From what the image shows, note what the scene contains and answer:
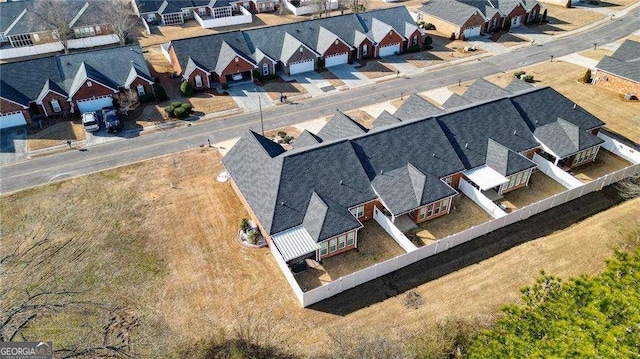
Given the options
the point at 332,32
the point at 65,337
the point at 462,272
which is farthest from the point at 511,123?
the point at 65,337

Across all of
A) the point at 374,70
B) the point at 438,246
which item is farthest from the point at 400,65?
the point at 438,246

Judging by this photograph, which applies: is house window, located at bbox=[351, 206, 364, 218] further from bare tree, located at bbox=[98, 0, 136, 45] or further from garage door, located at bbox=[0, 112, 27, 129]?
bare tree, located at bbox=[98, 0, 136, 45]

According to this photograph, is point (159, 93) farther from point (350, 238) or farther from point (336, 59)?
point (350, 238)

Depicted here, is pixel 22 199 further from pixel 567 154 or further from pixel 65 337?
pixel 567 154

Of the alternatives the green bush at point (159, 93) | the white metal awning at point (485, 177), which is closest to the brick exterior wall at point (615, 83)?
the white metal awning at point (485, 177)

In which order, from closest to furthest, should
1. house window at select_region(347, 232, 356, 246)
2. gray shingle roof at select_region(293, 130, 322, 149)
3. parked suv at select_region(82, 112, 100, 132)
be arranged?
house window at select_region(347, 232, 356, 246) < gray shingle roof at select_region(293, 130, 322, 149) < parked suv at select_region(82, 112, 100, 132)

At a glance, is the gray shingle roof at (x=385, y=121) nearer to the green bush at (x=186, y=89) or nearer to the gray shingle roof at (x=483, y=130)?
the gray shingle roof at (x=483, y=130)

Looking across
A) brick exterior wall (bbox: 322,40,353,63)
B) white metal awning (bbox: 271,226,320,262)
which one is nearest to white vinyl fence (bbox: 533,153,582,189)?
white metal awning (bbox: 271,226,320,262)
